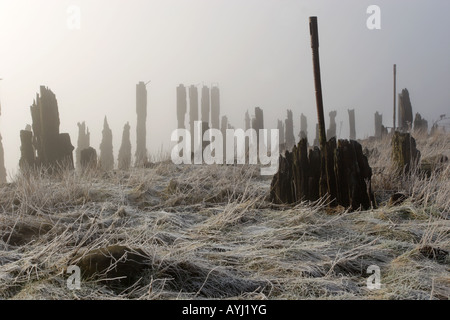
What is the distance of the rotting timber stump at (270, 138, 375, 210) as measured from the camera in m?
5.59

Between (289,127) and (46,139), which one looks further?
(289,127)

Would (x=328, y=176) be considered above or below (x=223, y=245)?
above

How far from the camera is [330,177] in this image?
18.6 feet

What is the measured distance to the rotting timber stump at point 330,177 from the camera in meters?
5.59

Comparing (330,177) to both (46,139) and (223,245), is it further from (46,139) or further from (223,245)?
(46,139)

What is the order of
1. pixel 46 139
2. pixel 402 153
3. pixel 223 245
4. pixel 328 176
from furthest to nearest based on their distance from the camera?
pixel 46 139, pixel 402 153, pixel 328 176, pixel 223 245

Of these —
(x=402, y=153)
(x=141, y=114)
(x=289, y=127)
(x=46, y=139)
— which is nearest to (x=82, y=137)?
(x=141, y=114)

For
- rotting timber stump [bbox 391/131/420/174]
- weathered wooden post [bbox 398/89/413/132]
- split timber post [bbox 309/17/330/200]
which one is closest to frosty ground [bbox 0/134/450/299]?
rotting timber stump [bbox 391/131/420/174]

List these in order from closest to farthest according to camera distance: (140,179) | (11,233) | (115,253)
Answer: (115,253) < (11,233) < (140,179)

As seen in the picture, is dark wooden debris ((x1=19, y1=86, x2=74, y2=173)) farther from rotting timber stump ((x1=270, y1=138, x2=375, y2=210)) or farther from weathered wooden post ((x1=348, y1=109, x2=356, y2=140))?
weathered wooden post ((x1=348, y1=109, x2=356, y2=140))
